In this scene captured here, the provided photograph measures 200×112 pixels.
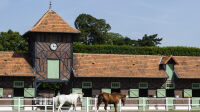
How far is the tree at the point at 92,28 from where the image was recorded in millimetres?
68188

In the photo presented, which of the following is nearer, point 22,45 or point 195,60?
point 195,60

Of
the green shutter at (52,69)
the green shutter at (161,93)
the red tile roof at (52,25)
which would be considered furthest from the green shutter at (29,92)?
the green shutter at (161,93)

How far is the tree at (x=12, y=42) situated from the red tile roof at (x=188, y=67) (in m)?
22.3

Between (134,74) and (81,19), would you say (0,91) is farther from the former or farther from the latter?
(81,19)

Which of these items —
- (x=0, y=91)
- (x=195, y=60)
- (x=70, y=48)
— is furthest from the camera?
(x=195, y=60)

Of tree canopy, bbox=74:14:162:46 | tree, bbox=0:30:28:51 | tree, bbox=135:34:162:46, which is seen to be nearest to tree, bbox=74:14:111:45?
tree canopy, bbox=74:14:162:46

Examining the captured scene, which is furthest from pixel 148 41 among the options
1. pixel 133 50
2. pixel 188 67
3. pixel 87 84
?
pixel 87 84

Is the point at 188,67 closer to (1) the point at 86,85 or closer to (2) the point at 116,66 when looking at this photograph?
(2) the point at 116,66

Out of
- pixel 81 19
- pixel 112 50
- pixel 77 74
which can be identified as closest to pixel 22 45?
pixel 112 50

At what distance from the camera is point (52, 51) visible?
34.3 m

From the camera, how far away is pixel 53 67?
34.1 m

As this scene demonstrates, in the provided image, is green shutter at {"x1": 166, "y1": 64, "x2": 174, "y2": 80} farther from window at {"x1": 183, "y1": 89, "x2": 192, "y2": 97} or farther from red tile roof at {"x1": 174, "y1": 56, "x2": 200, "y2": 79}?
window at {"x1": 183, "y1": 89, "x2": 192, "y2": 97}

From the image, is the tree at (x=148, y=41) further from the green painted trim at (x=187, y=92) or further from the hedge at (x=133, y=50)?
the green painted trim at (x=187, y=92)

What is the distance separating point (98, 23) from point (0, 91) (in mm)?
38252
